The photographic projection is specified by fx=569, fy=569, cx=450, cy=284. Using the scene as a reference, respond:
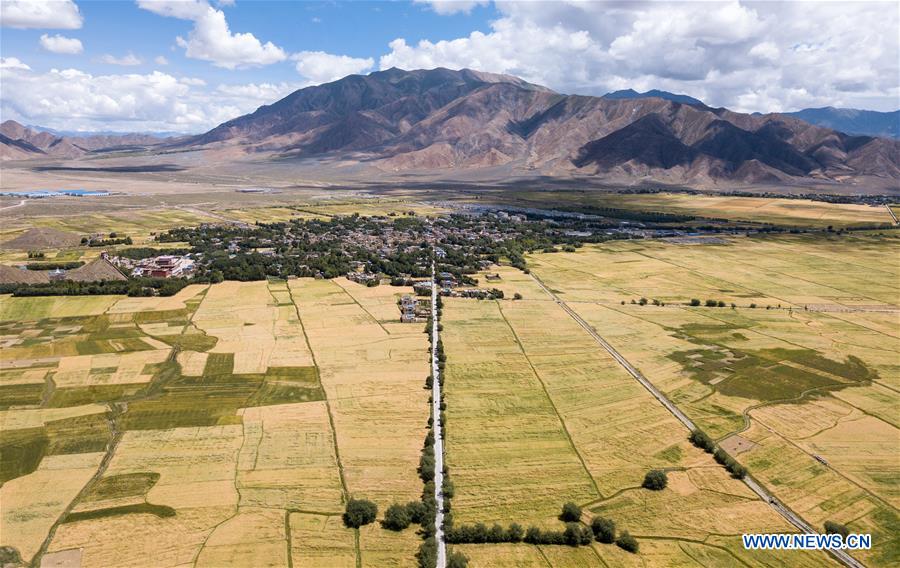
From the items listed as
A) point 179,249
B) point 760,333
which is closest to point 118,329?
point 179,249

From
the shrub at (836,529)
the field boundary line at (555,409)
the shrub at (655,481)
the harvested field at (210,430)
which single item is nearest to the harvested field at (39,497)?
the harvested field at (210,430)

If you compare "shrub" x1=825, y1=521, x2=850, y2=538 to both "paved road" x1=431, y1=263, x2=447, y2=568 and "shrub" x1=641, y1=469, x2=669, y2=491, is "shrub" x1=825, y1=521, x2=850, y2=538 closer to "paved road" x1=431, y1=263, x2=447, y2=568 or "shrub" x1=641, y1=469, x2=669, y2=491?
"shrub" x1=641, y1=469, x2=669, y2=491

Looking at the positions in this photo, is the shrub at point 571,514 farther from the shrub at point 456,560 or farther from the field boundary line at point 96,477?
the field boundary line at point 96,477

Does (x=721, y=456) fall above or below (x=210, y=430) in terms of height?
above

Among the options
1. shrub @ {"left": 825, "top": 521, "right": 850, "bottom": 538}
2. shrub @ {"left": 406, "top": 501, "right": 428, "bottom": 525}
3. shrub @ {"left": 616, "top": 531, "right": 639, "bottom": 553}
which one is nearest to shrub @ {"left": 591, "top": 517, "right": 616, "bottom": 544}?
shrub @ {"left": 616, "top": 531, "right": 639, "bottom": 553}

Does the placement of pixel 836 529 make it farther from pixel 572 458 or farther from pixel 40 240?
pixel 40 240

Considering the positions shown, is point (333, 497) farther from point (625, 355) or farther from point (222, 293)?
point (222, 293)

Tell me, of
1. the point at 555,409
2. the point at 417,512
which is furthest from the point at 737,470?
the point at 417,512
